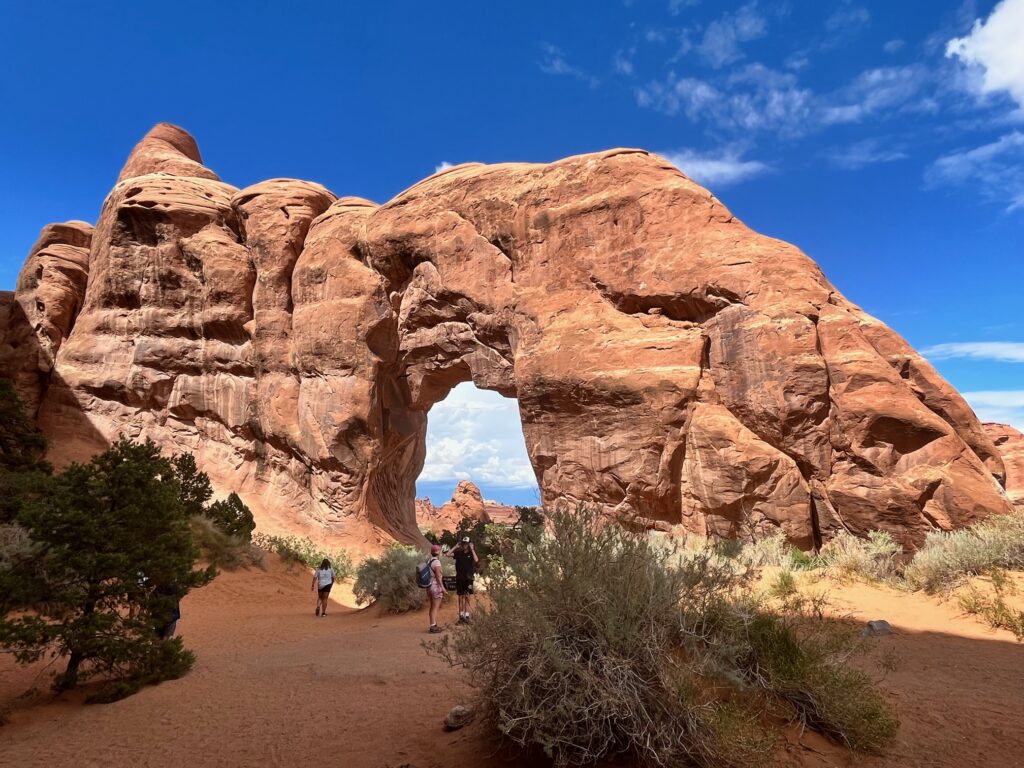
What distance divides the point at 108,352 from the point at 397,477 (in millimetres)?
12990

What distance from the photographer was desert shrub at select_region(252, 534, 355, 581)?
59.5 ft

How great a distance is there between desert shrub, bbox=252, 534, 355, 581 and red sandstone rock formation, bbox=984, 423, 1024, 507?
28.9 meters

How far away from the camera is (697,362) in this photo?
13758 millimetres

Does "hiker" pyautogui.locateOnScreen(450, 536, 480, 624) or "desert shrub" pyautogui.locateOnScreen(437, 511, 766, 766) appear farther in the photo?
"hiker" pyautogui.locateOnScreen(450, 536, 480, 624)

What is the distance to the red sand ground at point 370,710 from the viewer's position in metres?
4.02

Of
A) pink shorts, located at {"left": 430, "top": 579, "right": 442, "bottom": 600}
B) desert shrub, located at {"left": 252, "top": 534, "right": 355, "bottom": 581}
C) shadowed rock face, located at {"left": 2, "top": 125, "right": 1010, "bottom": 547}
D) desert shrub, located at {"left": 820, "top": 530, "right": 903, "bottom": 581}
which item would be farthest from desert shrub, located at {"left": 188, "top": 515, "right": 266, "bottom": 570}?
desert shrub, located at {"left": 820, "top": 530, "right": 903, "bottom": 581}

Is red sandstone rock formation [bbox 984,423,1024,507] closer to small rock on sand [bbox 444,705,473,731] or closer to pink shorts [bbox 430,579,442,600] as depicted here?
pink shorts [bbox 430,579,442,600]

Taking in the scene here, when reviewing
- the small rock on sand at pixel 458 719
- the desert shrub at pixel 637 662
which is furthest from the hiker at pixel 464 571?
the desert shrub at pixel 637 662

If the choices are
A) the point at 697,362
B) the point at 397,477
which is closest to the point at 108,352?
the point at 397,477

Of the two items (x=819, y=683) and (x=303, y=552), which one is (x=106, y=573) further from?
(x=303, y=552)

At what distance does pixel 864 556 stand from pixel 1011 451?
1236 inches

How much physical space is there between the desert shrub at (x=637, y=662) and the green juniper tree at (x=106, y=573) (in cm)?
499

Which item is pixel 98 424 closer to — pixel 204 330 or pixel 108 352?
pixel 108 352

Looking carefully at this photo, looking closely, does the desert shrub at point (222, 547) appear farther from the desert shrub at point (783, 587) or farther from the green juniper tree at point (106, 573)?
the desert shrub at point (783, 587)
